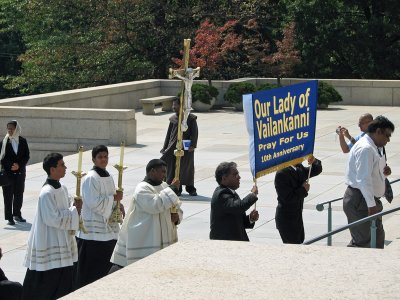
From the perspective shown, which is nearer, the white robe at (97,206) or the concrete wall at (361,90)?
the white robe at (97,206)

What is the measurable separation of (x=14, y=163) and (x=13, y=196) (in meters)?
0.46

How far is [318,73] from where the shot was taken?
120 ft

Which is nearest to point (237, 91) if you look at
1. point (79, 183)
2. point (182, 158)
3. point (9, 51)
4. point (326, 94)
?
point (326, 94)

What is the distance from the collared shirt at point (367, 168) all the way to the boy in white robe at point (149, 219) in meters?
1.86

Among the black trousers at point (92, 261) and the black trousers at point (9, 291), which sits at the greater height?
the black trousers at point (9, 291)

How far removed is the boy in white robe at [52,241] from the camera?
29.7 feet

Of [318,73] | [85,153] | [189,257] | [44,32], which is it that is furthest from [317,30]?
[189,257]

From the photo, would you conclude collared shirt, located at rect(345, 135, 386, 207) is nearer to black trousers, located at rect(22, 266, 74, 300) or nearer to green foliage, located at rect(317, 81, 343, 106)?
black trousers, located at rect(22, 266, 74, 300)

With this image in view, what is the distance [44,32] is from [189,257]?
36.0m

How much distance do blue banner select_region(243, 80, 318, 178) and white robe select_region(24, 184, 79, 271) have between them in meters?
1.70

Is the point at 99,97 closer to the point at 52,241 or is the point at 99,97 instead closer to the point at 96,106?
the point at 96,106

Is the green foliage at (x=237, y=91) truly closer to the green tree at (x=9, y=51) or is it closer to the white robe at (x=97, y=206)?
the white robe at (x=97, y=206)

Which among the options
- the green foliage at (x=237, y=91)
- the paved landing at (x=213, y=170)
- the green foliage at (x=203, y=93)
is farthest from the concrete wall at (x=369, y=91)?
the green foliage at (x=203, y=93)

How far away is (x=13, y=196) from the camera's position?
1448cm
